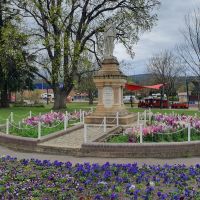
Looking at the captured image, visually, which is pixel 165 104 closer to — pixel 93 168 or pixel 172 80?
pixel 172 80

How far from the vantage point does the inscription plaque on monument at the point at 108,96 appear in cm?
2008

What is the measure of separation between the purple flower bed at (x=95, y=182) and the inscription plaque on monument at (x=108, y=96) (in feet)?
34.9

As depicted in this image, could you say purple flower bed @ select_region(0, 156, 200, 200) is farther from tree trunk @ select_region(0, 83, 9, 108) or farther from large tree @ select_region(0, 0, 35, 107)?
tree trunk @ select_region(0, 83, 9, 108)

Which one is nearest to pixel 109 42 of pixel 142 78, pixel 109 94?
pixel 109 94

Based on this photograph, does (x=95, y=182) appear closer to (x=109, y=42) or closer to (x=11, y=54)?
(x=109, y=42)

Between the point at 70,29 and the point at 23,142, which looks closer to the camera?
the point at 23,142

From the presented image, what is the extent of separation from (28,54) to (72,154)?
97.9ft

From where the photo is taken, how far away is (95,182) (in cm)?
780

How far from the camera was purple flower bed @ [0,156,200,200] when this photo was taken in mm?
6824

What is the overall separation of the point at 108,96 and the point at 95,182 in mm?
12499

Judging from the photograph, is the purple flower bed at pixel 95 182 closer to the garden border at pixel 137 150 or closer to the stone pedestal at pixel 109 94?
the garden border at pixel 137 150

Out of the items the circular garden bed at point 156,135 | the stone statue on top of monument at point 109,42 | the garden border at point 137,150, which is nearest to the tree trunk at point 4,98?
the stone statue on top of monument at point 109,42

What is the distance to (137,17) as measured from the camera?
38875 millimetres

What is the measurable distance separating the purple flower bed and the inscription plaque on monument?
1065 cm
